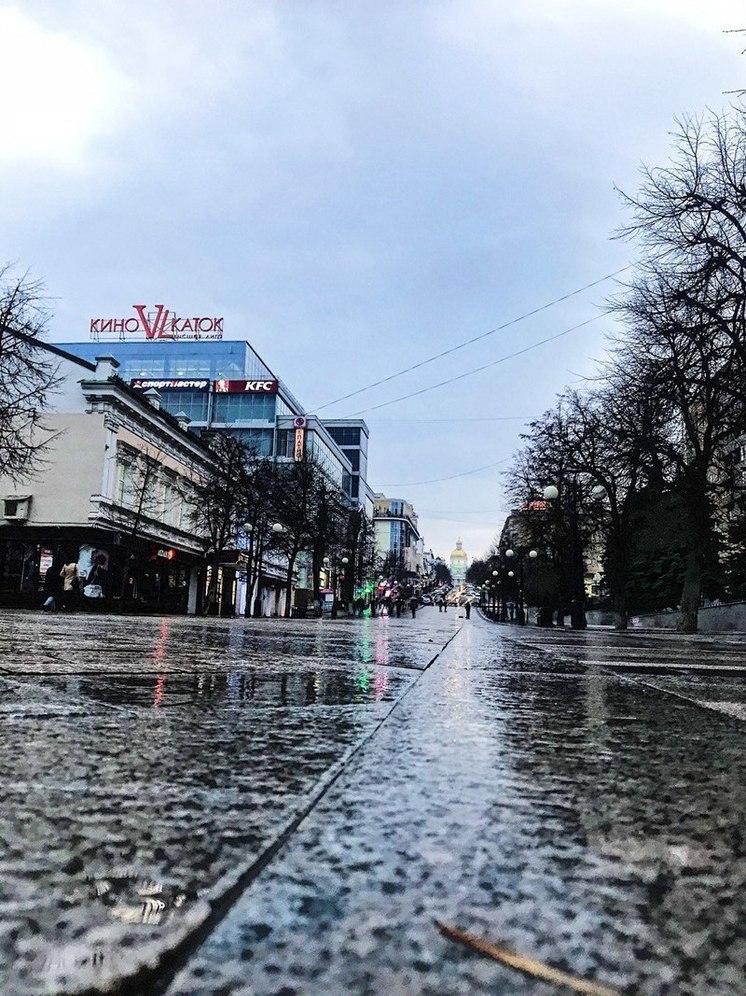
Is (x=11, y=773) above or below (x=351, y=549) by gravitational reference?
below

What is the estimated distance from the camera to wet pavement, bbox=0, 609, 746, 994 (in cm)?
70

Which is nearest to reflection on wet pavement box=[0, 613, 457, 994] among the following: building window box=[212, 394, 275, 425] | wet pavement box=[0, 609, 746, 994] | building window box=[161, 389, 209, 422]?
wet pavement box=[0, 609, 746, 994]

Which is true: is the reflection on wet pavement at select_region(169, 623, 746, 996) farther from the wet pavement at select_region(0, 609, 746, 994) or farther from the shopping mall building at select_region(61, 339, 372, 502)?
the shopping mall building at select_region(61, 339, 372, 502)

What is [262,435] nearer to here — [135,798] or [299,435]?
[299,435]

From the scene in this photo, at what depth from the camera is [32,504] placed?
33062 mm

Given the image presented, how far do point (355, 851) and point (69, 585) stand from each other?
2874 cm

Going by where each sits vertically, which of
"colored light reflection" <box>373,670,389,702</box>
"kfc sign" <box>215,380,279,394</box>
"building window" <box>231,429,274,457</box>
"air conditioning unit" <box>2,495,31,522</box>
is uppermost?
"kfc sign" <box>215,380,279,394</box>

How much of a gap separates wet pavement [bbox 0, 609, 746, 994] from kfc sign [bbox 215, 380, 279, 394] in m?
69.1

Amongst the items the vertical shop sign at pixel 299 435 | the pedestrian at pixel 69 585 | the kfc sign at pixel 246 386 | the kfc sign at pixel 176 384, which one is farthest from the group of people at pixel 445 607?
the pedestrian at pixel 69 585

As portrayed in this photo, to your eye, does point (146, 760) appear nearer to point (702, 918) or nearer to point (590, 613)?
point (702, 918)

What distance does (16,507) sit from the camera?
3306 centimetres

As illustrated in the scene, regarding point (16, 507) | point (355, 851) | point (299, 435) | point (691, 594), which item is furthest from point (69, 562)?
point (299, 435)

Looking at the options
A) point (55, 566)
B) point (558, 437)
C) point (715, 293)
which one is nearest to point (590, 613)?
point (558, 437)

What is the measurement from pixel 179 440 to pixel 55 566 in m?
11.8
